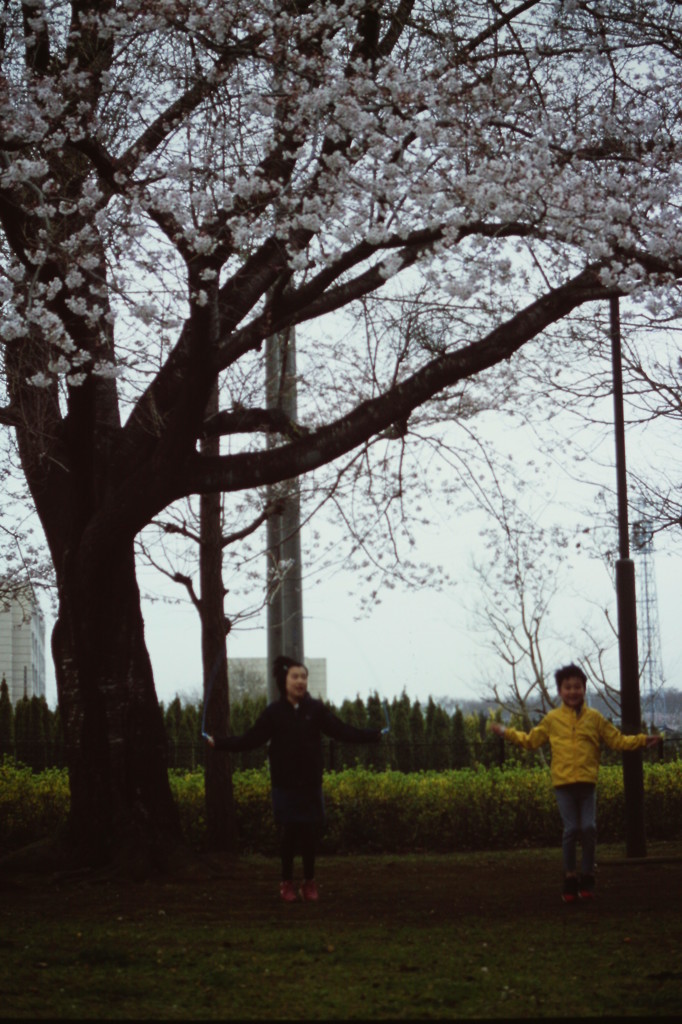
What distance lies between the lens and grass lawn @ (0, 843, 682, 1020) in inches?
225

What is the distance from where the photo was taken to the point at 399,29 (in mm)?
11586

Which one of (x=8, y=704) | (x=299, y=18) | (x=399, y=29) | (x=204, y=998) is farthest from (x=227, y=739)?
(x=8, y=704)

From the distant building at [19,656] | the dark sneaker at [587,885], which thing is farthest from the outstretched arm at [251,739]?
the distant building at [19,656]

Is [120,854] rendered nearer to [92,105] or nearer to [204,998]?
[204,998]

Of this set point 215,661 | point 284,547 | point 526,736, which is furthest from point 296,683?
point 284,547

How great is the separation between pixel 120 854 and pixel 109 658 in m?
1.68

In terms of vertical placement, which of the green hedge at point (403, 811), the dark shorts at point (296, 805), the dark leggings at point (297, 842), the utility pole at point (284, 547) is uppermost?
the utility pole at point (284, 547)

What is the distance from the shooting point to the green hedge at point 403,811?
1461 centimetres

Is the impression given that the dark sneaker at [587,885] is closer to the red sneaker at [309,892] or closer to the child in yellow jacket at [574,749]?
the child in yellow jacket at [574,749]

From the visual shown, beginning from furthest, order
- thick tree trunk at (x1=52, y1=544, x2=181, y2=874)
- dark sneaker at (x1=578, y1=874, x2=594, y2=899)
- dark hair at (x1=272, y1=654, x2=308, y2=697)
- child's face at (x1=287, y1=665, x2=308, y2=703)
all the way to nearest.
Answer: thick tree trunk at (x1=52, y1=544, x2=181, y2=874)
dark hair at (x1=272, y1=654, x2=308, y2=697)
child's face at (x1=287, y1=665, x2=308, y2=703)
dark sneaker at (x1=578, y1=874, x2=594, y2=899)

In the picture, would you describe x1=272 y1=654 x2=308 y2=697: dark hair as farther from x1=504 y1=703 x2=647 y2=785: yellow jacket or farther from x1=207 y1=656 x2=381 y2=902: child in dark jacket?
x1=504 y1=703 x2=647 y2=785: yellow jacket

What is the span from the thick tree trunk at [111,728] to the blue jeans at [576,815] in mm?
3712

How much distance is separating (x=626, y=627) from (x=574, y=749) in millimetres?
4131

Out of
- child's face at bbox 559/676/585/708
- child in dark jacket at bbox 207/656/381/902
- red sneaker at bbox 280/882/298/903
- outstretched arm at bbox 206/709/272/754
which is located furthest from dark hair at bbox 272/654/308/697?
child's face at bbox 559/676/585/708
